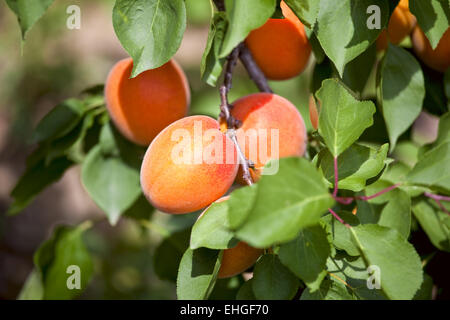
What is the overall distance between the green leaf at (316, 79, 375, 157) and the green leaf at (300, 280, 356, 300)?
16 centimetres

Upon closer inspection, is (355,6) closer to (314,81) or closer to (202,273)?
(314,81)

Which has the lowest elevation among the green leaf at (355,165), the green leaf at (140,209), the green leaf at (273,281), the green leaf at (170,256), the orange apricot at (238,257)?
the green leaf at (170,256)

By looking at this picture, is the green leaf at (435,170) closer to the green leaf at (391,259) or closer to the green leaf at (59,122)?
the green leaf at (391,259)

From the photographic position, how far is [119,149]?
0.90 metres

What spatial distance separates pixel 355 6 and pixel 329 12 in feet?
0.13

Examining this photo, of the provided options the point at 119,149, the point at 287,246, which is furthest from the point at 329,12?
the point at 119,149

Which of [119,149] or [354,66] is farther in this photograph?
[119,149]

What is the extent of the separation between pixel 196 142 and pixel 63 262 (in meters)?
0.53

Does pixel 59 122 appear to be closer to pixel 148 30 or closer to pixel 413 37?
pixel 148 30

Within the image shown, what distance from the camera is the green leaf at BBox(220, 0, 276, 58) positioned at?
510 millimetres

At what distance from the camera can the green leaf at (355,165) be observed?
1.87 feet

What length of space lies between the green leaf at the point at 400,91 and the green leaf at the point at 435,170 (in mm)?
73

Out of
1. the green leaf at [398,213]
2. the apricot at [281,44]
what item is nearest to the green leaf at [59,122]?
the apricot at [281,44]

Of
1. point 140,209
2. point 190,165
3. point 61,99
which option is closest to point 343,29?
point 190,165
